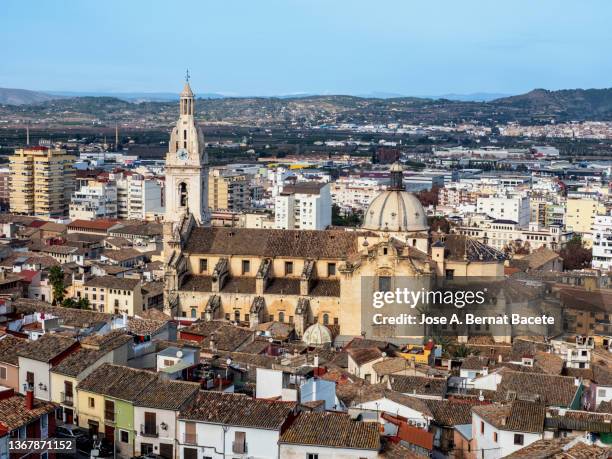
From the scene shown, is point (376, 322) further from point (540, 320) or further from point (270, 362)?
point (270, 362)

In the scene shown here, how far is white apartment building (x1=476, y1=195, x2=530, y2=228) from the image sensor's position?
124812mm

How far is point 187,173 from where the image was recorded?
69.8 metres

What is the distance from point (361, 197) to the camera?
6024 inches

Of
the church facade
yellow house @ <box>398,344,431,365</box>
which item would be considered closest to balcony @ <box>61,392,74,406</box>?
yellow house @ <box>398,344,431,365</box>

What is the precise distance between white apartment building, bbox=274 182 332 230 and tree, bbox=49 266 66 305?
50398 mm

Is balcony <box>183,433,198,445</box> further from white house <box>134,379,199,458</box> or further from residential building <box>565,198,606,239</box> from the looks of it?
residential building <box>565,198,606,239</box>

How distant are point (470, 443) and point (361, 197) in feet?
400

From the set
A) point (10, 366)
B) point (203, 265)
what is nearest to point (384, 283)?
point (203, 265)

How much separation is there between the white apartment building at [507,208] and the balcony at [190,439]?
95936 millimetres

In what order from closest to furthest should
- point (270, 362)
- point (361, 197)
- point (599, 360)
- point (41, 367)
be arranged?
point (41, 367), point (270, 362), point (599, 360), point (361, 197)

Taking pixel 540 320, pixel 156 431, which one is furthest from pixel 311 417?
pixel 540 320

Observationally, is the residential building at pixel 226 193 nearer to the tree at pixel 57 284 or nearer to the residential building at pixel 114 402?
the tree at pixel 57 284

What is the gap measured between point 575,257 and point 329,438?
2785 inches

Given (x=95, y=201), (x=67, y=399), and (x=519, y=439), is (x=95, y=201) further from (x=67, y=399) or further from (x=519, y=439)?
(x=519, y=439)
